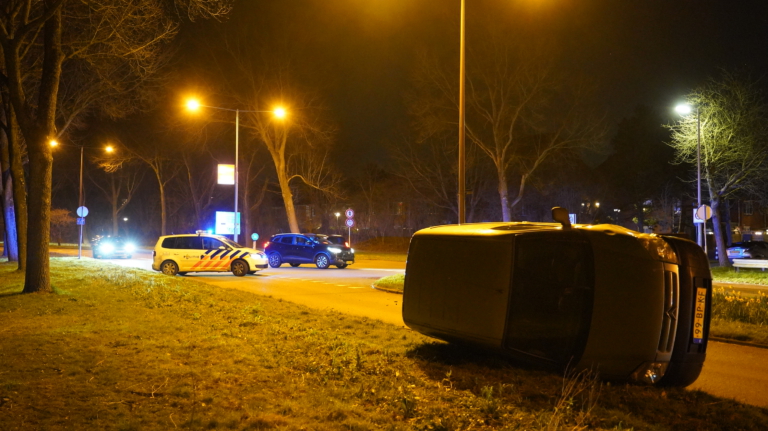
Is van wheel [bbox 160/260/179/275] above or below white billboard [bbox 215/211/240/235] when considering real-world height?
below

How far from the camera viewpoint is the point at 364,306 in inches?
577

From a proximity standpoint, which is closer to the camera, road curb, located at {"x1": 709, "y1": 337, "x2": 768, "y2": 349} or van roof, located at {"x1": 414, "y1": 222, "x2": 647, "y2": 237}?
van roof, located at {"x1": 414, "y1": 222, "x2": 647, "y2": 237}

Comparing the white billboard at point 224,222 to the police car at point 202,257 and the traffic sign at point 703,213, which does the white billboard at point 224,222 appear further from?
Result: the traffic sign at point 703,213

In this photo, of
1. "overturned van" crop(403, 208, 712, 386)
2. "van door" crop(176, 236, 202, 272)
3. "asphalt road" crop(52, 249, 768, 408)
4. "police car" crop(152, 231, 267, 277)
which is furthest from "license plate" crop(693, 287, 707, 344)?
"van door" crop(176, 236, 202, 272)

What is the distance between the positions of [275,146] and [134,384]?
3330 centimetres

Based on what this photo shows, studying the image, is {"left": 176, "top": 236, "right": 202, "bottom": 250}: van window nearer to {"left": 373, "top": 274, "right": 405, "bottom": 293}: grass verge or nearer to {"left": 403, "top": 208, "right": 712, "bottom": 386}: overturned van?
{"left": 373, "top": 274, "right": 405, "bottom": 293}: grass verge

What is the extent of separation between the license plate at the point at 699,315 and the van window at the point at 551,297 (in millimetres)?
1072

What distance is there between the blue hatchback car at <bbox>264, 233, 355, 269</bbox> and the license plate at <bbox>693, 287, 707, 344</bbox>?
74.7ft

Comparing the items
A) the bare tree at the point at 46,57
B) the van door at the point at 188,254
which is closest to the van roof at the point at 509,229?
the bare tree at the point at 46,57

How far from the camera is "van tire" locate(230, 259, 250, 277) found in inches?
934

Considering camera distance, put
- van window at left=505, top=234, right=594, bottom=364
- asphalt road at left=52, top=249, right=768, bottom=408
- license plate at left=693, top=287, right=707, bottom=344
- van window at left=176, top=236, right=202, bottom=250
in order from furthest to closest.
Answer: van window at left=176, top=236, right=202, bottom=250 → asphalt road at left=52, top=249, right=768, bottom=408 → van window at left=505, top=234, right=594, bottom=364 → license plate at left=693, top=287, right=707, bottom=344

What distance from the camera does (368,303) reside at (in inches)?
602

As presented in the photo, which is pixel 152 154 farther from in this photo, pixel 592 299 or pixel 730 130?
pixel 592 299

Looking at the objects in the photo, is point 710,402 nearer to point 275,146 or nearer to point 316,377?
point 316,377
